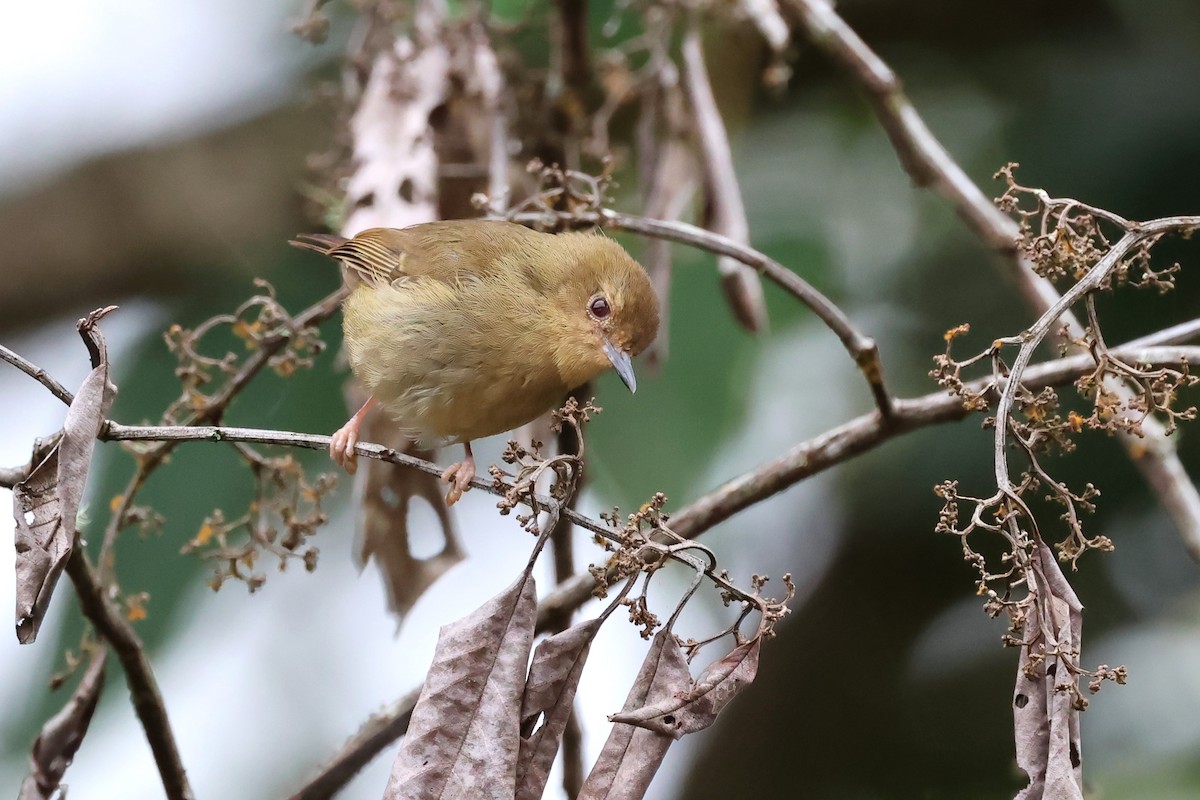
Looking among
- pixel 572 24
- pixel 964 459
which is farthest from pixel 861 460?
pixel 572 24

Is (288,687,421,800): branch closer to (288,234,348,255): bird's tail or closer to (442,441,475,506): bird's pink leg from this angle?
(442,441,475,506): bird's pink leg

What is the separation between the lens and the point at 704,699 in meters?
1.46

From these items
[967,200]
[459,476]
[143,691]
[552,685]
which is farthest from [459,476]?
[967,200]

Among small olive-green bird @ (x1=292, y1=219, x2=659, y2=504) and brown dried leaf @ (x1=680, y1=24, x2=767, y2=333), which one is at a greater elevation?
brown dried leaf @ (x1=680, y1=24, x2=767, y2=333)

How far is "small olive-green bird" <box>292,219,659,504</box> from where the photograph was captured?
2500 millimetres

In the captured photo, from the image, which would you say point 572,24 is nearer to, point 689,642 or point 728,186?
point 728,186

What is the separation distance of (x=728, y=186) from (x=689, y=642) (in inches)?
67.8

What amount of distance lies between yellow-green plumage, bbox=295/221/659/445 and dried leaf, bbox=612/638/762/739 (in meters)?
1.12

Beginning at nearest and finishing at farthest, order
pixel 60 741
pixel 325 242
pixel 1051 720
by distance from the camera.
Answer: pixel 1051 720 → pixel 60 741 → pixel 325 242

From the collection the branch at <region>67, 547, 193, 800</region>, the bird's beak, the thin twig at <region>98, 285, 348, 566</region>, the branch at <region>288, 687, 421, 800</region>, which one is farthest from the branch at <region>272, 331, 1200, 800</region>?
the thin twig at <region>98, 285, 348, 566</region>

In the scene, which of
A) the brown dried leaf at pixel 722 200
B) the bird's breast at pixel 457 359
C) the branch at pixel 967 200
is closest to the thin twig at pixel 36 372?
the bird's breast at pixel 457 359

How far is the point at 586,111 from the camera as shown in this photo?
3936 mm

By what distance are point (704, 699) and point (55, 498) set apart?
859mm

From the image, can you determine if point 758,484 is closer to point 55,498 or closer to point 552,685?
point 552,685
